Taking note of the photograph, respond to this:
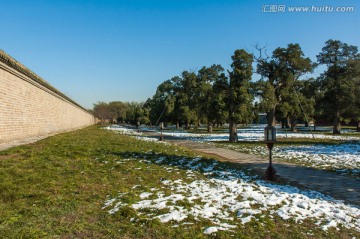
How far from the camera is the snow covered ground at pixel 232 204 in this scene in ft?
15.5

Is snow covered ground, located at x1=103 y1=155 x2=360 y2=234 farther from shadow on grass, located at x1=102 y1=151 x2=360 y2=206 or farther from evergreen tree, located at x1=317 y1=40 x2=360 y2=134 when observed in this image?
evergreen tree, located at x1=317 y1=40 x2=360 y2=134

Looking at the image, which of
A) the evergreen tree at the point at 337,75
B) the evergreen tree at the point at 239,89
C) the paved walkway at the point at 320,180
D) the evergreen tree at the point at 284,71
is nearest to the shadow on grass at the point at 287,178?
the paved walkway at the point at 320,180

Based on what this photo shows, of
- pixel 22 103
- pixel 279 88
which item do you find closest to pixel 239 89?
pixel 279 88

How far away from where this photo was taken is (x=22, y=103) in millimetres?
14867

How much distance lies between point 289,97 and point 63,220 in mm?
29719

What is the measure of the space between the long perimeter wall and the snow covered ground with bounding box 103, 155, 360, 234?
917 centimetres

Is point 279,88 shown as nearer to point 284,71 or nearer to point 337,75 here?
point 284,71

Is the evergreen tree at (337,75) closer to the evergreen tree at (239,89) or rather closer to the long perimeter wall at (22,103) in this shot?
the evergreen tree at (239,89)

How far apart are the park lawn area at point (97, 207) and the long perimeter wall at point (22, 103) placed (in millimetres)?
4924

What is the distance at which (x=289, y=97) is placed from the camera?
99.4ft

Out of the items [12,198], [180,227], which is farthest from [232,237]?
[12,198]

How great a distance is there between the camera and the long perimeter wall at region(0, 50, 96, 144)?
39.9 ft

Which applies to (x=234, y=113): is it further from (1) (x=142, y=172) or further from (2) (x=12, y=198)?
(2) (x=12, y=198)

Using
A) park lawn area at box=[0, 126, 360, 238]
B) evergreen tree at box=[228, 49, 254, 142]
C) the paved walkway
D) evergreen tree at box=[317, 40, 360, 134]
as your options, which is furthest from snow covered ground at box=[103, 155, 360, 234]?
evergreen tree at box=[317, 40, 360, 134]
